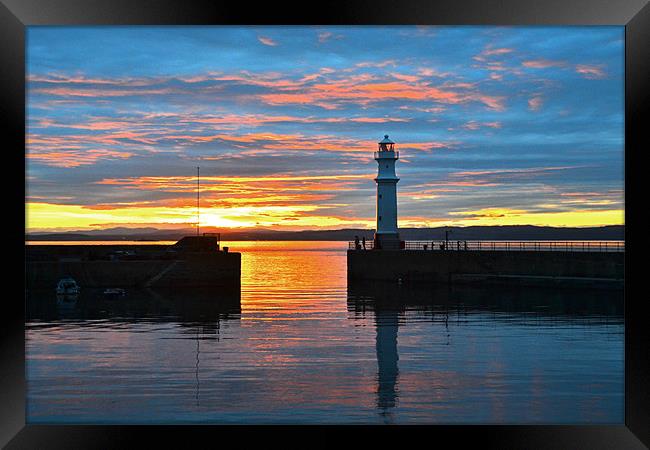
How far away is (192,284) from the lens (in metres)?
45.2

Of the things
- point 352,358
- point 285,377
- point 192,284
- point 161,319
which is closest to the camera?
point 285,377

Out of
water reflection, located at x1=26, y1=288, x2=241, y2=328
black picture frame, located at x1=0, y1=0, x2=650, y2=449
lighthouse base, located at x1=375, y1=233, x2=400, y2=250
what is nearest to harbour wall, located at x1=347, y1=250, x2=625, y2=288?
lighthouse base, located at x1=375, y1=233, x2=400, y2=250

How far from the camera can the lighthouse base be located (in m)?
51.9

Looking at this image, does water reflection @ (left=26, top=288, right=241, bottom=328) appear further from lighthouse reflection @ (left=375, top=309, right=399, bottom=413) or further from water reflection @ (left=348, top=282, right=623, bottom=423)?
water reflection @ (left=348, top=282, right=623, bottom=423)

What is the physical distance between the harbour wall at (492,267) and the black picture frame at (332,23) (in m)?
34.4

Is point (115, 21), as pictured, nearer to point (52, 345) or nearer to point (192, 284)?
point (52, 345)

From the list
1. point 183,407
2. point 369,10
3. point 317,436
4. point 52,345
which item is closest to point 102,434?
point 317,436

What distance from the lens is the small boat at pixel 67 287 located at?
133ft

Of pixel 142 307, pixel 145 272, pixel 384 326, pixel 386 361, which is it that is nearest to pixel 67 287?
pixel 145 272

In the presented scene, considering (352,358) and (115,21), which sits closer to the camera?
(115,21)

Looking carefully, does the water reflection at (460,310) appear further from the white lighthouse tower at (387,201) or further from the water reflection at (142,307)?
the water reflection at (142,307)

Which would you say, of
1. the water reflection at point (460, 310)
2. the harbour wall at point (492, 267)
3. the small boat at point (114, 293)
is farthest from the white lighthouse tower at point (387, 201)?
the small boat at point (114, 293)
